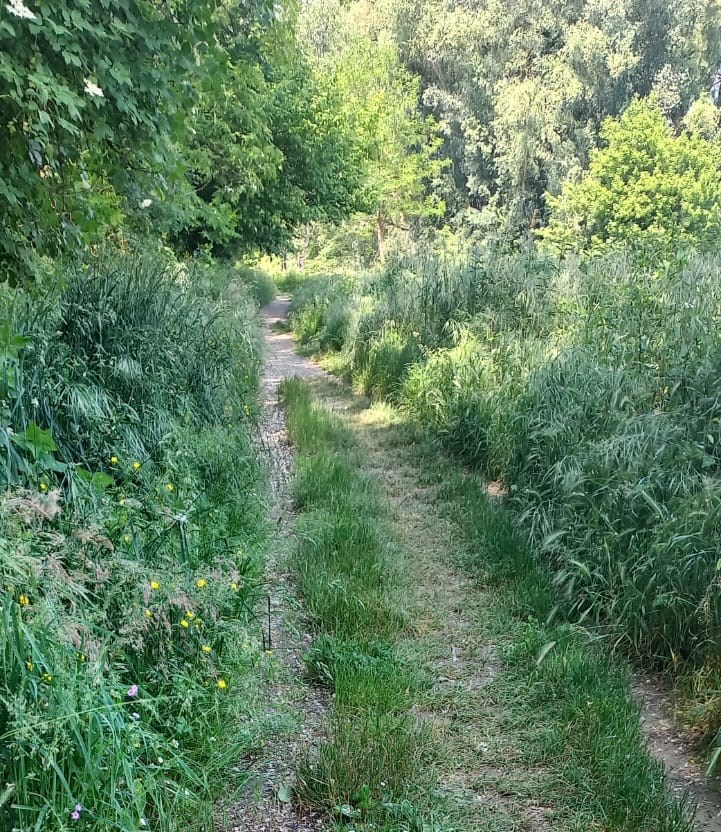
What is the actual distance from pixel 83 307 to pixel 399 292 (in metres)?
6.74

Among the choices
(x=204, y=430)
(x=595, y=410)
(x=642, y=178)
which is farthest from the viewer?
(x=642, y=178)

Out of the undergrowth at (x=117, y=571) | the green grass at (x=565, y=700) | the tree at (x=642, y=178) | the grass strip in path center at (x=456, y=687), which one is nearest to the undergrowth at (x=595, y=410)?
the green grass at (x=565, y=700)

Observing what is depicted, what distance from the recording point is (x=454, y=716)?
329cm

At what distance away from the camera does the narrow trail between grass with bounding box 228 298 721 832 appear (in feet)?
8.70

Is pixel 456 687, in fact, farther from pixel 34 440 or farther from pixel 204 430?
pixel 204 430

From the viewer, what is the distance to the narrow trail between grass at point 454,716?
2.65 meters

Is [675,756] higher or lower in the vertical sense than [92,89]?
lower

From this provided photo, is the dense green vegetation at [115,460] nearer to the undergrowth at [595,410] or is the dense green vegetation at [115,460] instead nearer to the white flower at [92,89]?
the white flower at [92,89]

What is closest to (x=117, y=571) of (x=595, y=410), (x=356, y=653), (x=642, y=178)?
(x=356, y=653)

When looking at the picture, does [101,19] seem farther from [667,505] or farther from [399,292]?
[399,292]

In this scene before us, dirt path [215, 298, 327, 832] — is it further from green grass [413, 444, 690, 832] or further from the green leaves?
the green leaves

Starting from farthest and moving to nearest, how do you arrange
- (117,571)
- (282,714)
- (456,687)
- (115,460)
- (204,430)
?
1. (204,430)
2. (115,460)
3. (456,687)
4. (282,714)
5. (117,571)

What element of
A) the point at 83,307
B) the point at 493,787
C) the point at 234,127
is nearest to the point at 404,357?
the point at 234,127

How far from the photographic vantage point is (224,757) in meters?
2.59
